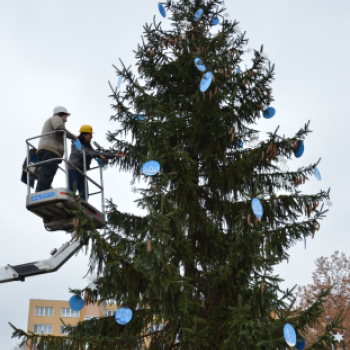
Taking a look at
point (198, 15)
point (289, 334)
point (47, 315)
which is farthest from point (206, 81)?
point (47, 315)

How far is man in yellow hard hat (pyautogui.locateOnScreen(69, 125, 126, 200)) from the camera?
820 centimetres

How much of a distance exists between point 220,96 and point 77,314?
46246mm

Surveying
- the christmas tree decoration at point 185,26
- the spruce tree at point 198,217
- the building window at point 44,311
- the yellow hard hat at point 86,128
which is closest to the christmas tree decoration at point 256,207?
the spruce tree at point 198,217

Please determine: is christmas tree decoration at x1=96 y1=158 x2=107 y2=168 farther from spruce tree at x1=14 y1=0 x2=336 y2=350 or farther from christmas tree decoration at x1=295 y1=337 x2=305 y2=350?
christmas tree decoration at x1=295 y1=337 x2=305 y2=350

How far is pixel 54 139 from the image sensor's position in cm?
806

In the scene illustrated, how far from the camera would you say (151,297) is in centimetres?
745

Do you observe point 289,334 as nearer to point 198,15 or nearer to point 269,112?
point 269,112

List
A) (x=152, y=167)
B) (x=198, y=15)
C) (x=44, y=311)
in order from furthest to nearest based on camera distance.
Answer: (x=44, y=311), (x=198, y=15), (x=152, y=167)

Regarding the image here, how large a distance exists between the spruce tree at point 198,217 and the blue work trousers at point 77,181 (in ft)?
2.56

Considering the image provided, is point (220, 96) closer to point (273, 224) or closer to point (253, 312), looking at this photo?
point (273, 224)

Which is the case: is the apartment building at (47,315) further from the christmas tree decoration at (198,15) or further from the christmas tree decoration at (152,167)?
the christmas tree decoration at (152,167)

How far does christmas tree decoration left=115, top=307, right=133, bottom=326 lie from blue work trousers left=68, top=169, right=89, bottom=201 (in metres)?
1.88

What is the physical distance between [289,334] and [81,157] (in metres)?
4.32

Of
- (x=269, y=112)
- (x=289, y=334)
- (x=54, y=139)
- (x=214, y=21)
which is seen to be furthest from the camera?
(x=214, y=21)
